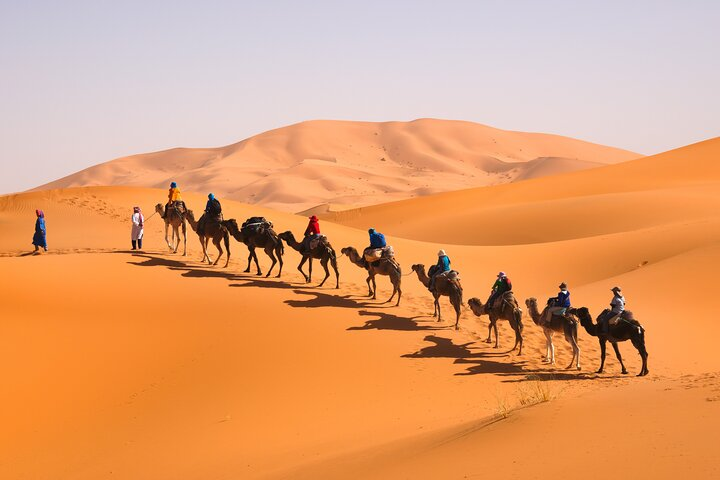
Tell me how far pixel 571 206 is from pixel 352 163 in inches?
4222

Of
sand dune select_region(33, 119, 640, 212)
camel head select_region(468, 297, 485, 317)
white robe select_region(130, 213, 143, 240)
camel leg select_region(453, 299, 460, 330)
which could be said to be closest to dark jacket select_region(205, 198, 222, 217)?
white robe select_region(130, 213, 143, 240)

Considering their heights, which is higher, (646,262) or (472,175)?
(472,175)

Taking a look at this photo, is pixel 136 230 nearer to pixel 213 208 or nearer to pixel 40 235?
pixel 40 235

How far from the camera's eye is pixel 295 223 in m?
39.9

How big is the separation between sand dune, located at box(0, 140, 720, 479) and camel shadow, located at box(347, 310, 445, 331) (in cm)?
8

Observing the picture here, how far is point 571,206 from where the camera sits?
50625 mm

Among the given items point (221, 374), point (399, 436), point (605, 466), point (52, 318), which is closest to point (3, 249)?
point (52, 318)

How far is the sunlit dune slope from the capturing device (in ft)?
149

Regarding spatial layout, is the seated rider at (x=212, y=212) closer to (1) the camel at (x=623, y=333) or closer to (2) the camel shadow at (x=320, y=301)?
(2) the camel shadow at (x=320, y=301)

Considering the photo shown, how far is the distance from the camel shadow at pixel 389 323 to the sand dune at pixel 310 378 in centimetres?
8

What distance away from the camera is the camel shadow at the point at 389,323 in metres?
18.9

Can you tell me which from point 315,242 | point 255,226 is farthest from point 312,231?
point 255,226

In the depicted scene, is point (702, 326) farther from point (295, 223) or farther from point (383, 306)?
point (295, 223)

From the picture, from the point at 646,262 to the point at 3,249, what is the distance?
2477 cm
